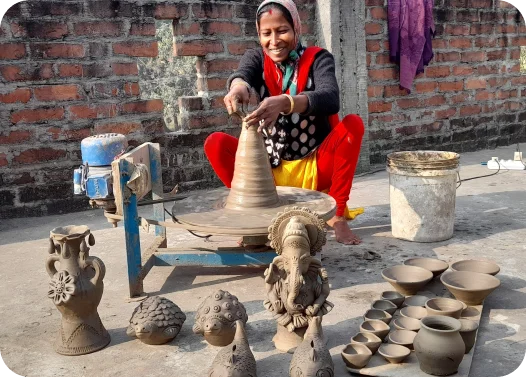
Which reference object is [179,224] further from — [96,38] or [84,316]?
[96,38]

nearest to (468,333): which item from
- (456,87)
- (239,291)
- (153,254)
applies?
(239,291)

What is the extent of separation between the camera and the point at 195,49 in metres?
5.06

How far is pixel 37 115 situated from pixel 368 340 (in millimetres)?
3433

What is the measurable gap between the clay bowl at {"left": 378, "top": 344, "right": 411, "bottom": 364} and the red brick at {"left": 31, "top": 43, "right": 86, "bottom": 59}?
3544 millimetres

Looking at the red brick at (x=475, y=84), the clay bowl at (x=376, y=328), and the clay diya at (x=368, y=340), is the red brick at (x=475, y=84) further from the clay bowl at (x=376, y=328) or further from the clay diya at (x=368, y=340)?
the clay diya at (x=368, y=340)

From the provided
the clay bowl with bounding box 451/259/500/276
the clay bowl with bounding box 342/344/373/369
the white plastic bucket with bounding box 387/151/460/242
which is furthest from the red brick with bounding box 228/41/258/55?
the clay bowl with bounding box 342/344/373/369

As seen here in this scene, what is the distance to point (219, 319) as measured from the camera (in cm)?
239

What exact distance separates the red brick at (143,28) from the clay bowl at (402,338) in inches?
139

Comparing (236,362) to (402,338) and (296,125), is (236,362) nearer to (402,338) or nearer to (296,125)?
(402,338)

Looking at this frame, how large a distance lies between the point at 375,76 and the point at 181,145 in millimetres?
2267

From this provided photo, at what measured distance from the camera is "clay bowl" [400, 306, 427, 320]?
8.27 ft

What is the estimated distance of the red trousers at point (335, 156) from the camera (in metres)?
3.60

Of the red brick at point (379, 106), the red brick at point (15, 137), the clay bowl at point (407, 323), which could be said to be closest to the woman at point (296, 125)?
the clay bowl at point (407, 323)

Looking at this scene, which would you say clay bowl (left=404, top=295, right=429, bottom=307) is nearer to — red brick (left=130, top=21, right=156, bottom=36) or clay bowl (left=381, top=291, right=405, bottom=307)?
clay bowl (left=381, top=291, right=405, bottom=307)
